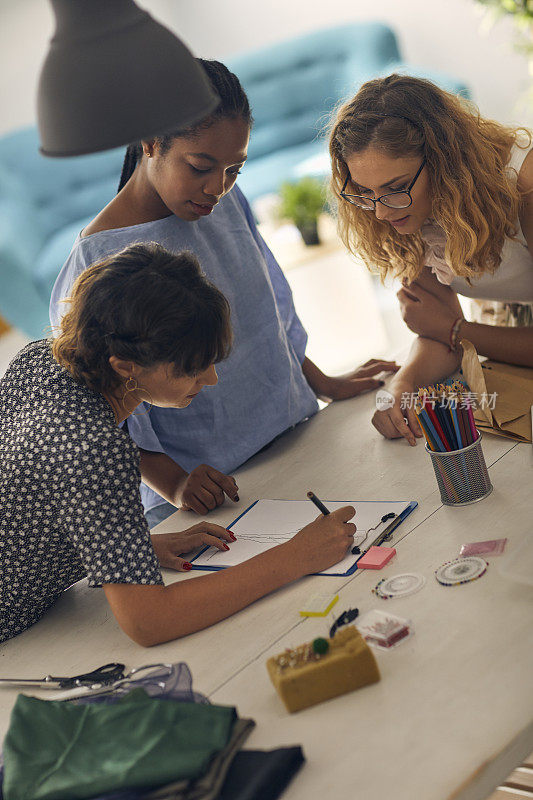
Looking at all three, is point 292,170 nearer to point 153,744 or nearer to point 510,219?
point 510,219

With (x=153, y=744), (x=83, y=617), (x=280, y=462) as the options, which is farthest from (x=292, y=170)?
(x=153, y=744)

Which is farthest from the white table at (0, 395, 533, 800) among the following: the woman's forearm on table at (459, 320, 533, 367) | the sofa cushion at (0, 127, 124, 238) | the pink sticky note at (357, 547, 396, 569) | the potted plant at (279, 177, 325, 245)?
the sofa cushion at (0, 127, 124, 238)

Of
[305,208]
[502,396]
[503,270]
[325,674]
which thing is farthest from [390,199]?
[305,208]

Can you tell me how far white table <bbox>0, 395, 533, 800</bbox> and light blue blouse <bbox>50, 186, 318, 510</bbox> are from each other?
154mm

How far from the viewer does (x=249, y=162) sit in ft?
20.0

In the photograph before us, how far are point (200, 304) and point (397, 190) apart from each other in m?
0.51

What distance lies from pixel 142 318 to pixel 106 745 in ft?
1.83

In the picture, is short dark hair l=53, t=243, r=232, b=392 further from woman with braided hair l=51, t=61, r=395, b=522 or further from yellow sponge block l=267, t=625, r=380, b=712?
yellow sponge block l=267, t=625, r=380, b=712

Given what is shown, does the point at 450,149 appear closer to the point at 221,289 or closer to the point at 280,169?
the point at 221,289

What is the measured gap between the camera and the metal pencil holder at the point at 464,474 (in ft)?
4.17

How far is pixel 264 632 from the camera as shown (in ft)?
3.72

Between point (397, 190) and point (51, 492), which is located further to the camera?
point (397, 190)

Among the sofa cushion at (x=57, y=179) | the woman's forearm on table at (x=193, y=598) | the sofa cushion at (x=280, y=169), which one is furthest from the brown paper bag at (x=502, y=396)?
the sofa cushion at (x=57, y=179)

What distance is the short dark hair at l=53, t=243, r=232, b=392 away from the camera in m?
1.21
